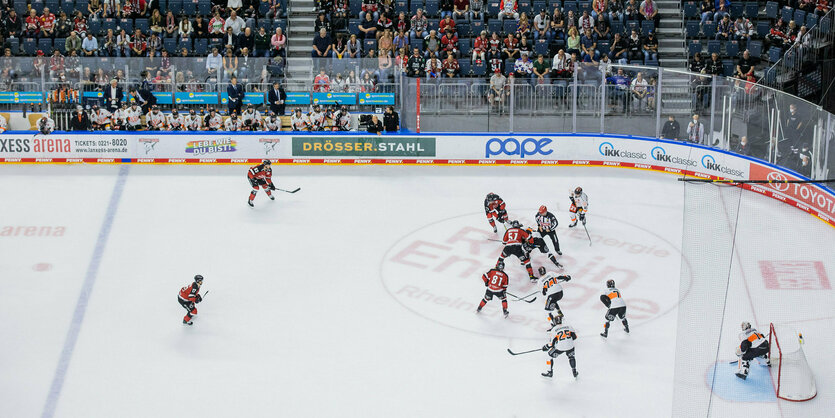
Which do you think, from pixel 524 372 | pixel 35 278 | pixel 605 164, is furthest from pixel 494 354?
pixel 605 164

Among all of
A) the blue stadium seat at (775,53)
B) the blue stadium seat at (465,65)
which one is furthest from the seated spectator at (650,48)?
the blue stadium seat at (465,65)

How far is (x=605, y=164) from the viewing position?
25.6m

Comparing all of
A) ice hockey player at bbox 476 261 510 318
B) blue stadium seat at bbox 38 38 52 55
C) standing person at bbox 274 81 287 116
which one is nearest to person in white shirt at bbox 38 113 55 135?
blue stadium seat at bbox 38 38 52 55

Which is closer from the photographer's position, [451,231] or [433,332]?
[433,332]

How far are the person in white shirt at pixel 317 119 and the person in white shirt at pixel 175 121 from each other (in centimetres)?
311

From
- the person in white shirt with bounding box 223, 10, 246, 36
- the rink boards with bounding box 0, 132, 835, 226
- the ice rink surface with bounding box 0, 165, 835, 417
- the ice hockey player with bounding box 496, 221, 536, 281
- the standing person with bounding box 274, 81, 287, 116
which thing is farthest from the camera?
the person in white shirt with bounding box 223, 10, 246, 36

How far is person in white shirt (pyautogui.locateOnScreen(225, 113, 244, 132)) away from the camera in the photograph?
85.8 ft

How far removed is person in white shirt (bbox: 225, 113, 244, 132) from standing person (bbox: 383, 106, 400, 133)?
352 centimetres

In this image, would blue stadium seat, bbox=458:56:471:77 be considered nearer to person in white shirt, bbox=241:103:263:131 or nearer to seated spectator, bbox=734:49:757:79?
person in white shirt, bbox=241:103:263:131

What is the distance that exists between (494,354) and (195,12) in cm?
1678

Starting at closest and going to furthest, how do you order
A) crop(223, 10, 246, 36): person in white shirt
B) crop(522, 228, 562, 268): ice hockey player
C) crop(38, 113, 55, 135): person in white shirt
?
1. crop(522, 228, 562, 268): ice hockey player
2. crop(38, 113, 55, 135): person in white shirt
3. crop(223, 10, 246, 36): person in white shirt

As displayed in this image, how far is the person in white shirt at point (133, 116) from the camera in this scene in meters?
26.2

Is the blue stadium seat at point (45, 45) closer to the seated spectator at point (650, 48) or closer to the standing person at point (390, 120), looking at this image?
the standing person at point (390, 120)

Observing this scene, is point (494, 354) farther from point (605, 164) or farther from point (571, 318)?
point (605, 164)
